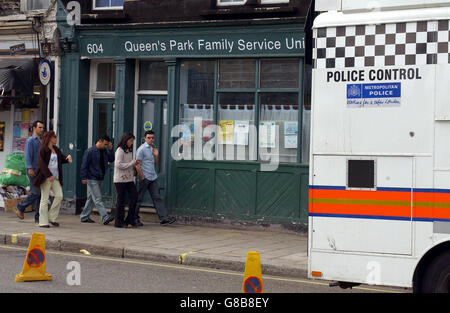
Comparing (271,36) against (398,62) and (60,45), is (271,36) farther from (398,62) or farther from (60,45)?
(398,62)

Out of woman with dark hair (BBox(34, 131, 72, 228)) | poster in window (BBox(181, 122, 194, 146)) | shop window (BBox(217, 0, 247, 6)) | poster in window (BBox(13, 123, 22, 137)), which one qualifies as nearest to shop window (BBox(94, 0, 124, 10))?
shop window (BBox(217, 0, 247, 6))

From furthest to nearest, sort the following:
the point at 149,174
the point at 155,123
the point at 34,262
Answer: the point at 155,123, the point at 149,174, the point at 34,262

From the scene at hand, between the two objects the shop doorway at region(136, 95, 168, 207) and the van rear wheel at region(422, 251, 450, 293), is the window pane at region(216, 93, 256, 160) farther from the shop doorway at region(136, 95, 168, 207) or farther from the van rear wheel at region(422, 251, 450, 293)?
the van rear wheel at region(422, 251, 450, 293)

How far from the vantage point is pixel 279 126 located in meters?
15.0

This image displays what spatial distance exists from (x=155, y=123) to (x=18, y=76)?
333cm

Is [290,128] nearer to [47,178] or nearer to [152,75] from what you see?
[152,75]

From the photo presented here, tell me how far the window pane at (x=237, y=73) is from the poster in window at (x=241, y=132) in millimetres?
779

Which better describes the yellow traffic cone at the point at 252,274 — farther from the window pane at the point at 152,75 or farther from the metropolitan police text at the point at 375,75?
the window pane at the point at 152,75

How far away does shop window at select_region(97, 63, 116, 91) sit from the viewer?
1733cm

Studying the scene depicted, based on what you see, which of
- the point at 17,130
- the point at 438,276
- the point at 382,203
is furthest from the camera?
the point at 17,130

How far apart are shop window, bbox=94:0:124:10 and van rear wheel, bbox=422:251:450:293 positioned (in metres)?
11.4

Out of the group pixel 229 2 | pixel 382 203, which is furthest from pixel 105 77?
pixel 382 203

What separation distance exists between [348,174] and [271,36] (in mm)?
7613

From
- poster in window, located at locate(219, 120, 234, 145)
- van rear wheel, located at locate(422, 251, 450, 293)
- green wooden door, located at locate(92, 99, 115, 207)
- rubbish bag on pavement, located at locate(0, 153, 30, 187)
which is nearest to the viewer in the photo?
van rear wheel, located at locate(422, 251, 450, 293)
